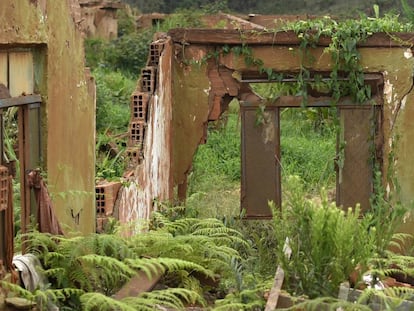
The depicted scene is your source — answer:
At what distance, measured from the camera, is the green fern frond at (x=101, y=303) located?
663 cm

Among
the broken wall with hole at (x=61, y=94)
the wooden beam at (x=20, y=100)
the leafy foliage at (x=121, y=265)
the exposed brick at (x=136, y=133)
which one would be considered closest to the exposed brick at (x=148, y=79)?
the exposed brick at (x=136, y=133)

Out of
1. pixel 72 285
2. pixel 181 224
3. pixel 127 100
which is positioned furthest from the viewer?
pixel 127 100

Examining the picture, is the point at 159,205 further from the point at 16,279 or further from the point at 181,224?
the point at 16,279

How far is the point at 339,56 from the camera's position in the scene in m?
11.2

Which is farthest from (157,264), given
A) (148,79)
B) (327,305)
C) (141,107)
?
(148,79)

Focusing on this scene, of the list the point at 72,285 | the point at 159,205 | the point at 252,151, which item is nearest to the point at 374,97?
the point at 252,151

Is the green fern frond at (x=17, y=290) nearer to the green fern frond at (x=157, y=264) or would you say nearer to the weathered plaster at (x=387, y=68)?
the green fern frond at (x=157, y=264)

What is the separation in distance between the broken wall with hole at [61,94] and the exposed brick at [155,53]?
210 cm

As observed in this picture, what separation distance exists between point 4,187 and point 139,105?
424 cm

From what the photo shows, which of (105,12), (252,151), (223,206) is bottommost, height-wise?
(223,206)

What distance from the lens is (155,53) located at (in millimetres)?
11406

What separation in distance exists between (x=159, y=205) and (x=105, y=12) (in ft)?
61.1

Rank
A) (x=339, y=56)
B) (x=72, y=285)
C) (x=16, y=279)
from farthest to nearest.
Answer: (x=339, y=56) → (x=72, y=285) → (x=16, y=279)

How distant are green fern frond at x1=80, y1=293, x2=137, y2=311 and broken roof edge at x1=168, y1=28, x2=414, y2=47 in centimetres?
521
